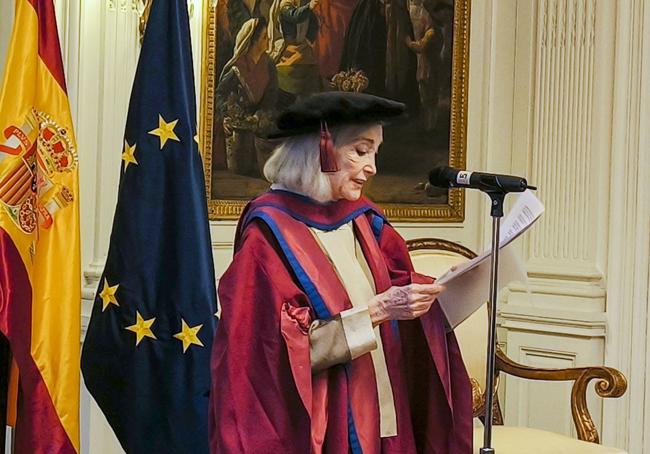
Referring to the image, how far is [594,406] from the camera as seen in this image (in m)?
5.66

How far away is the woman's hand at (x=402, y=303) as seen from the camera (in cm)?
350

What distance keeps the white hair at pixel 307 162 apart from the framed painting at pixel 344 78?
1423 millimetres

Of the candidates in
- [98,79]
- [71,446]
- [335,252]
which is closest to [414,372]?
[335,252]

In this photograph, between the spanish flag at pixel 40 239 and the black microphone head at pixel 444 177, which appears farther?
the spanish flag at pixel 40 239

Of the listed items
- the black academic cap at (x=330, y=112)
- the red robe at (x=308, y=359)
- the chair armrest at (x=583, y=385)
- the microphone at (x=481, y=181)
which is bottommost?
the chair armrest at (x=583, y=385)

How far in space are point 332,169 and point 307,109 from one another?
19cm

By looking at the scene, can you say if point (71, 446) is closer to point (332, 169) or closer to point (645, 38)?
point (332, 169)

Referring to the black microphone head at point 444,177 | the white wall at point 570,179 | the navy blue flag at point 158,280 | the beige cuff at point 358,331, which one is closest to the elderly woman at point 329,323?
the beige cuff at point 358,331

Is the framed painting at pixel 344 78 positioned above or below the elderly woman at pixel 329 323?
above

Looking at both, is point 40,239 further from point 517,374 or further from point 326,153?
point 517,374

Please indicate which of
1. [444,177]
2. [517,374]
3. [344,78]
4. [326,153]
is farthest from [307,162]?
[344,78]

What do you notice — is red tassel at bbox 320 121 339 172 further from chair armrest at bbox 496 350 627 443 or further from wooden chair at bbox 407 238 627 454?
chair armrest at bbox 496 350 627 443

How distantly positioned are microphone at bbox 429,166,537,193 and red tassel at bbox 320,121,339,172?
313mm

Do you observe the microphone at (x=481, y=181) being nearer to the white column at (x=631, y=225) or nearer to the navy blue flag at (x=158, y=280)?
the navy blue flag at (x=158, y=280)
